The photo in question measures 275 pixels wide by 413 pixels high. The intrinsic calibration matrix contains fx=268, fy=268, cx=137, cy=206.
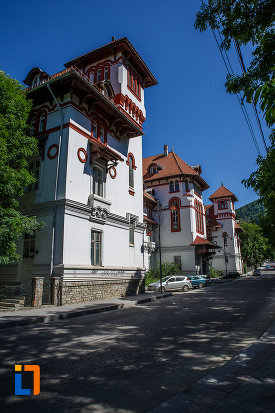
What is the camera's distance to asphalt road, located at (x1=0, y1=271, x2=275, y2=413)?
383cm

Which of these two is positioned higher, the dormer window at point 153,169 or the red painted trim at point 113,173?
the dormer window at point 153,169

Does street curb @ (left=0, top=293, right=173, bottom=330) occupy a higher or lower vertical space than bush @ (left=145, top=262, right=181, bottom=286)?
lower

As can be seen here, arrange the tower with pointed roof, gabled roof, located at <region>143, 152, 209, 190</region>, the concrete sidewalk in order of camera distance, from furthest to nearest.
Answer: the tower with pointed roof < gabled roof, located at <region>143, 152, 209, 190</region> < the concrete sidewalk

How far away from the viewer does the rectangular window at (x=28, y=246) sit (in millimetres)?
16391

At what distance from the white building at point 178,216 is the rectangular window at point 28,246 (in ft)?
72.8

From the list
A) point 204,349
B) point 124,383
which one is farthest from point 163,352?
point 124,383

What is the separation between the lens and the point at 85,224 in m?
16.5

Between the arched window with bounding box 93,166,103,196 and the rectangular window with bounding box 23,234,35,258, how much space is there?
4983 mm

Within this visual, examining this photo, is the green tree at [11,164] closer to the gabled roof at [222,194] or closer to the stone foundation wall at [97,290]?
the stone foundation wall at [97,290]

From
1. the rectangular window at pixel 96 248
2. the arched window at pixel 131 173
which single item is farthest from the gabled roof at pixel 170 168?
the rectangular window at pixel 96 248

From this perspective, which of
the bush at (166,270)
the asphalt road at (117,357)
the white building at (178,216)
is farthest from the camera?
the white building at (178,216)

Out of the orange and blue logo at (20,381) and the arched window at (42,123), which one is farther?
the arched window at (42,123)

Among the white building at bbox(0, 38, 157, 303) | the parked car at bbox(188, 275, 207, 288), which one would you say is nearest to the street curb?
the white building at bbox(0, 38, 157, 303)

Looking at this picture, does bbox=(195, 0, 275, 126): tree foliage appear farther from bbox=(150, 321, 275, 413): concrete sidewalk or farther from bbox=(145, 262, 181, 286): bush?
bbox=(145, 262, 181, 286): bush
